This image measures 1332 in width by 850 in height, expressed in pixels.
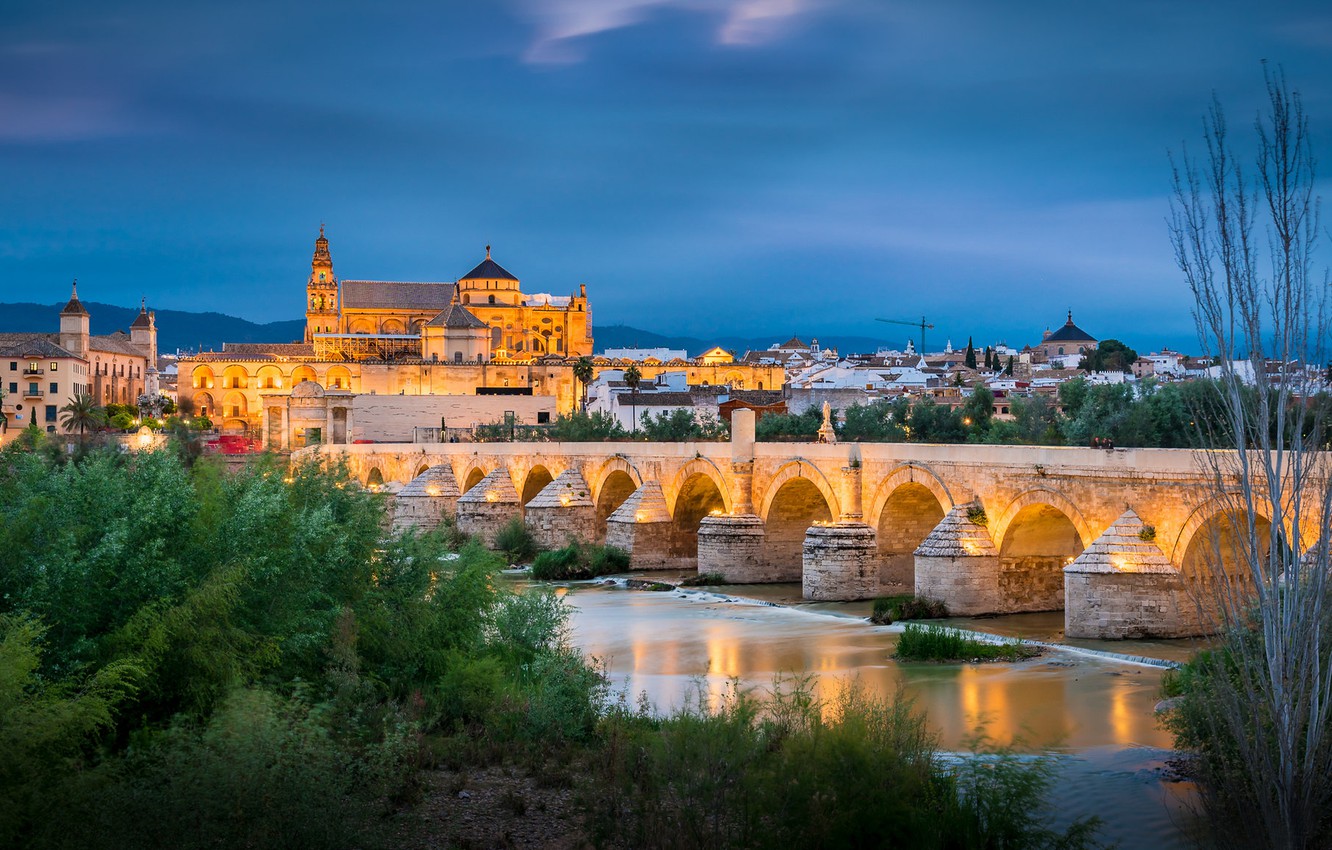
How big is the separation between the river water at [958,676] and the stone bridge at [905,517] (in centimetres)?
63

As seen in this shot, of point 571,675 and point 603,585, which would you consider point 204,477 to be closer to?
point 571,675

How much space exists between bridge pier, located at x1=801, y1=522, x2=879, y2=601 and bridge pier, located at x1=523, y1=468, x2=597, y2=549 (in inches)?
391

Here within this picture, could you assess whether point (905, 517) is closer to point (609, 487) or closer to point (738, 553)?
point (738, 553)

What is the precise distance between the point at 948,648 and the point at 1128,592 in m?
2.55

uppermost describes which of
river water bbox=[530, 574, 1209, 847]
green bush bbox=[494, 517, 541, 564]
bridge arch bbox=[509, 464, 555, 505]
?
bridge arch bbox=[509, 464, 555, 505]

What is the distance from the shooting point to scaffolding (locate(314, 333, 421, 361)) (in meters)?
88.4

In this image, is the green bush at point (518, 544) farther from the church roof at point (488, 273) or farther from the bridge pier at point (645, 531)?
the church roof at point (488, 273)

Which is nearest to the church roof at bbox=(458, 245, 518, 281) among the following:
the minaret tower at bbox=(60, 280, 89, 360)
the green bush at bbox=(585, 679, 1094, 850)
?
the minaret tower at bbox=(60, 280, 89, 360)

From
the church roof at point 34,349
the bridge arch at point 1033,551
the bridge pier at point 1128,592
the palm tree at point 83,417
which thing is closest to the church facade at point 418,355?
the church roof at point 34,349

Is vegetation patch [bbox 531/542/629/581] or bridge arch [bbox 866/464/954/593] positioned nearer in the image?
bridge arch [bbox 866/464/954/593]

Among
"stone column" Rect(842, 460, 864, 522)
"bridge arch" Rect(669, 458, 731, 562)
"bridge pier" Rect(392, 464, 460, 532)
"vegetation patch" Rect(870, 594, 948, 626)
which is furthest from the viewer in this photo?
"bridge pier" Rect(392, 464, 460, 532)

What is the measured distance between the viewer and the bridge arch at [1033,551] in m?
22.1

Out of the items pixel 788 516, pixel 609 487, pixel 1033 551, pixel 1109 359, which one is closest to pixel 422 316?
pixel 1109 359

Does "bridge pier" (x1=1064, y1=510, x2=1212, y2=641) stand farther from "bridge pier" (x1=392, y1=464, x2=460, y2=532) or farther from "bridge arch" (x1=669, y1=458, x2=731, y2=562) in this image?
"bridge pier" (x1=392, y1=464, x2=460, y2=532)
